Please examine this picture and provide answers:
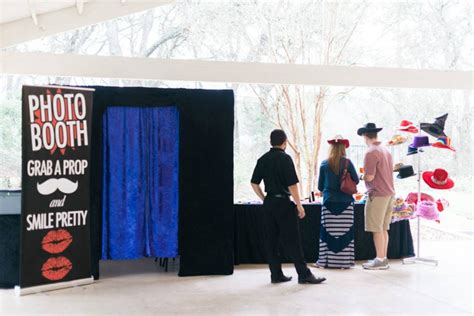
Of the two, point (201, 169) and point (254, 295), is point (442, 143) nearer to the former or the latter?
point (201, 169)

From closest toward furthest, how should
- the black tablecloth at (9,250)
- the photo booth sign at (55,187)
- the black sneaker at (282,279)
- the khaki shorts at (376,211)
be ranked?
the photo booth sign at (55,187), the black tablecloth at (9,250), the black sneaker at (282,279), the khaki shorts at (376,211)

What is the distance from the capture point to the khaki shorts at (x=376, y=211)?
5938mm

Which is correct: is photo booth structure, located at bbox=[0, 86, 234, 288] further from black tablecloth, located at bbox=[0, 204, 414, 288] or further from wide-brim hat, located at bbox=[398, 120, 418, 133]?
wide-brim hat, located at bbox=[398, 120, 418, 133]

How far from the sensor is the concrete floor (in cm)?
449

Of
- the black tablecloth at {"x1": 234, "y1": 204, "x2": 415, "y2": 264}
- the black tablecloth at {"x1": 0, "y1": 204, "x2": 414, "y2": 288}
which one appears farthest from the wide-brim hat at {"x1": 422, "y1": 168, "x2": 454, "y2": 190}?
the black tablecloth at {"x1": 234, "y1": 204, "x2": 415, "y2": 264}

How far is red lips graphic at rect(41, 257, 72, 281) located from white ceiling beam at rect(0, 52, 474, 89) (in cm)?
186

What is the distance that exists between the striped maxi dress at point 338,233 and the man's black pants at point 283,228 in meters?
0.82

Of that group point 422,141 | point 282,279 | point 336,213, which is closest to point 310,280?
point 282,279

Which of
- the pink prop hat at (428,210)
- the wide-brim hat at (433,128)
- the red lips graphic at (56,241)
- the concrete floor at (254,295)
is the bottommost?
the concrete floor at (254,295)

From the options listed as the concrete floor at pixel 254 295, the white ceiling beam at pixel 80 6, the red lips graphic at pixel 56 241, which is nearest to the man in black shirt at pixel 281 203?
the concrete floor at pixel 254 295

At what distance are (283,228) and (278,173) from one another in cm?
49

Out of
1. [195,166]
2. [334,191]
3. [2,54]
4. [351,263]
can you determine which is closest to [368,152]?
[334,191]

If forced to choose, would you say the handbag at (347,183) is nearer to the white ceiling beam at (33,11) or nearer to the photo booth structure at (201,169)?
the photo booth structure at (201,169)

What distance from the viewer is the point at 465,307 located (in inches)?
181
